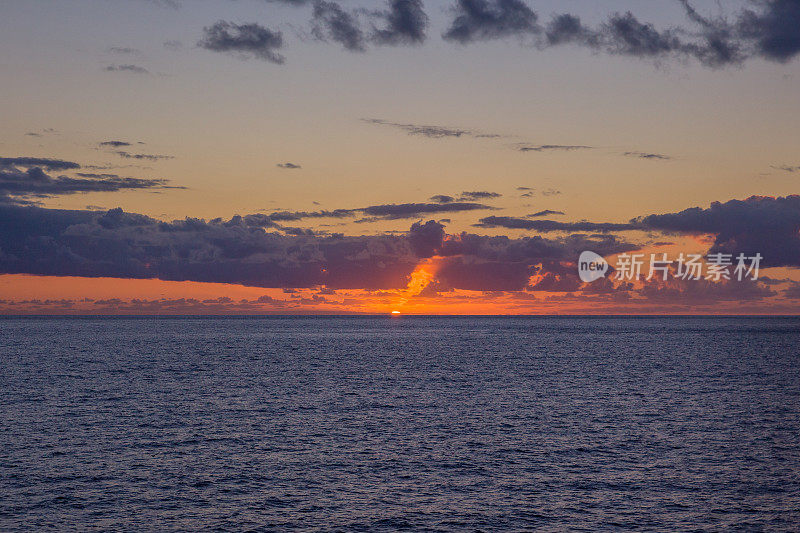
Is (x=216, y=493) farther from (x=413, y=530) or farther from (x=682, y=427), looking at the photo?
(x=682, y=427)

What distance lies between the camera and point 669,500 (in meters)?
42.3

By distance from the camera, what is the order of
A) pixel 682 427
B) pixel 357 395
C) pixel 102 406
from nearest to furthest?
pixel 682 427, pixel 102 406, pixel 357 395

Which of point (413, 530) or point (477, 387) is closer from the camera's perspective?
point (413, 530)

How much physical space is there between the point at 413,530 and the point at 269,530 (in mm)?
7568

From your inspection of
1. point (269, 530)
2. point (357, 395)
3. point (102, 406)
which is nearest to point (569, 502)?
point (269, 530)

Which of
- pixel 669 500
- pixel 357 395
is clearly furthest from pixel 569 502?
pixel 357 395

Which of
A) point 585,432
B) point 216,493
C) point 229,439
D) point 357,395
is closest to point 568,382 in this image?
point 357,395

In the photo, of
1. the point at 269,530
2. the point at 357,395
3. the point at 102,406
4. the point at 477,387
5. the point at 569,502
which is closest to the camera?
the point at 269,530

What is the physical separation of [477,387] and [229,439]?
46.1 metres

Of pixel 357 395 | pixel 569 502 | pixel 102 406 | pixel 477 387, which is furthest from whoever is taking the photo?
pixel 477 387

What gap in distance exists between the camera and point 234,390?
305 ft

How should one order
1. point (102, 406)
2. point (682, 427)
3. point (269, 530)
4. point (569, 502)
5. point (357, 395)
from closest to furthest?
point (269, 530) → point (569, 502) → point (682, 427) → point (102, 406) → point (357, 395)

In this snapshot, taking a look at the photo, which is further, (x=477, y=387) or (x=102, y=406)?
(x=477, y=387)

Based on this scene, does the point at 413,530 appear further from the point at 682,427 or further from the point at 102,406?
the point at 102,406
